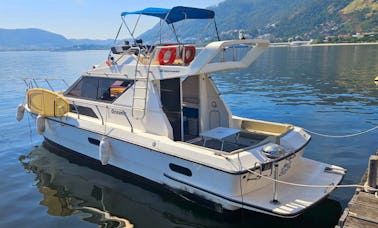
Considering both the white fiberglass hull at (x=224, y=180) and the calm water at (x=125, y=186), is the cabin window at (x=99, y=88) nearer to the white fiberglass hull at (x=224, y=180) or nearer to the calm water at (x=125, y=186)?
the white fiberglass hull at (x=224, y=180)

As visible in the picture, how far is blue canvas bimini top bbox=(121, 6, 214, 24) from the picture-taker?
312 inches

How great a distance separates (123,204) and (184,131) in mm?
2337

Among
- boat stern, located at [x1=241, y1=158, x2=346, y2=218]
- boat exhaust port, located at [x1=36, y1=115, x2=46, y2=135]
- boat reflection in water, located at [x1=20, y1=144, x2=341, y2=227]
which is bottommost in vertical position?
boat reflection in water, located at [x1=20, y1=144, x2=341, y2=227]

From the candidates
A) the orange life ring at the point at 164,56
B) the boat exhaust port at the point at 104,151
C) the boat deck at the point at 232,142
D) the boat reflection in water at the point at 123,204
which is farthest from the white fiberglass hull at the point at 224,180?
the orange life ring at the point at 164,56

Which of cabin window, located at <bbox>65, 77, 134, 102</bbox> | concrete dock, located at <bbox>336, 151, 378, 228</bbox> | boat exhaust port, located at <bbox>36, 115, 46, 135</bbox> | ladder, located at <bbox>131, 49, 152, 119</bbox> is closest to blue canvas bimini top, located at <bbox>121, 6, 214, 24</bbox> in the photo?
ladder, located at <bbox>131, 49, 152, 119</bbox>

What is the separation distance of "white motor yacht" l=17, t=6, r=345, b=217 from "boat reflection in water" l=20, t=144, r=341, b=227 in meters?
0.34

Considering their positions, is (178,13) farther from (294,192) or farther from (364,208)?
(364,208)

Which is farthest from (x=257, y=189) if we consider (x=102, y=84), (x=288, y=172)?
(x=102, y=84)

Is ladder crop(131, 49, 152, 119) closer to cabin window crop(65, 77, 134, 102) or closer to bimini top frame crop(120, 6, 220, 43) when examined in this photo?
cabin window crop(65, 77, 134, 102)

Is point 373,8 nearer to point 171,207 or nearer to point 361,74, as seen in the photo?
point 361,74

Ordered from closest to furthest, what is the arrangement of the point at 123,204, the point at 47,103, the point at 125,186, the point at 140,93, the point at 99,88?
the point at 123,204 < the point at 140,93 < the point at 125,186 < the point at 99,88 < the point at 47,103

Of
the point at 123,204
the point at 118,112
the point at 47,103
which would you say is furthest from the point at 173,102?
the point at 47,103

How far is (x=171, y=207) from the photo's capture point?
732 cm

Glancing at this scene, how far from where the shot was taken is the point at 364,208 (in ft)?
17.3
